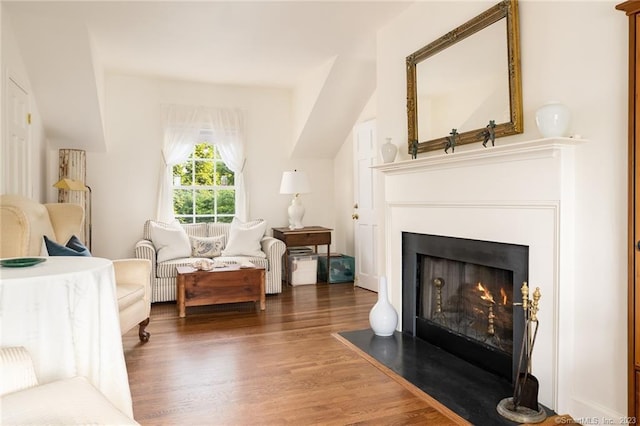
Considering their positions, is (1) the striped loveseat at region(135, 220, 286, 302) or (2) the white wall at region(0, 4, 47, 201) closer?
(2) the white wall at region(0, 4, 47, 201)

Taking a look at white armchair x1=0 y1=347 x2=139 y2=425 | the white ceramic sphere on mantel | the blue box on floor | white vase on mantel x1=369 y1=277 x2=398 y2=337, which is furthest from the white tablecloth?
the blue box on floor

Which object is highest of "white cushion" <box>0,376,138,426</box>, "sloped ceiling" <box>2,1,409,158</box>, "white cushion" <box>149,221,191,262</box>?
"sloped ceiling" <box>2,1,409,158</box>

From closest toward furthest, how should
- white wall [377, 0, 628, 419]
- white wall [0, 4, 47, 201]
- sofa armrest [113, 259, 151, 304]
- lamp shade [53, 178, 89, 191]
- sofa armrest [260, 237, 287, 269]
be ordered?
white wall [377, 0, 628, 419]
sofa armrest [113, 259, 151, 304]
white wall [0, 4, 47, 201]
lamp shade [53, 178, 89, 191]
sofa armrest [260, 237, 287, 269]

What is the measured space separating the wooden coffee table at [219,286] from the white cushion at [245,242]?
840 millimetres

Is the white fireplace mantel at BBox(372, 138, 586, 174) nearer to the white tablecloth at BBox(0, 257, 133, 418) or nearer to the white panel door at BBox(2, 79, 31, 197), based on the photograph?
the white tablecloth at BBox(0, 257, 133, 418)

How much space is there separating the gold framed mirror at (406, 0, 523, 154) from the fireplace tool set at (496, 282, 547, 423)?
943 millimetres

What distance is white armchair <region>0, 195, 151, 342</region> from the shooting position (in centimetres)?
254

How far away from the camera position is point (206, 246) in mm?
5348

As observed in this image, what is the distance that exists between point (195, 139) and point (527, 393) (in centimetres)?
480

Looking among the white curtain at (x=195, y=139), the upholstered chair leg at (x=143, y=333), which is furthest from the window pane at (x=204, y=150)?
the upholstered chair leg at (x=143, y=333)

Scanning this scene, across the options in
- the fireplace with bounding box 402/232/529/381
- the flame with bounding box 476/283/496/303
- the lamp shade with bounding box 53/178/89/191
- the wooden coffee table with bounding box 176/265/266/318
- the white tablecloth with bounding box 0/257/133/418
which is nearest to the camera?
the white tablecloth with bounding box 0/257/133/418

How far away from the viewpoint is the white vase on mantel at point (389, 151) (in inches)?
140

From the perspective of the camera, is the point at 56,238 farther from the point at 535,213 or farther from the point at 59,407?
the point at 535,213

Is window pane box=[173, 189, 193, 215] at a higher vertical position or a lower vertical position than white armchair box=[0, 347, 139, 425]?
higher
